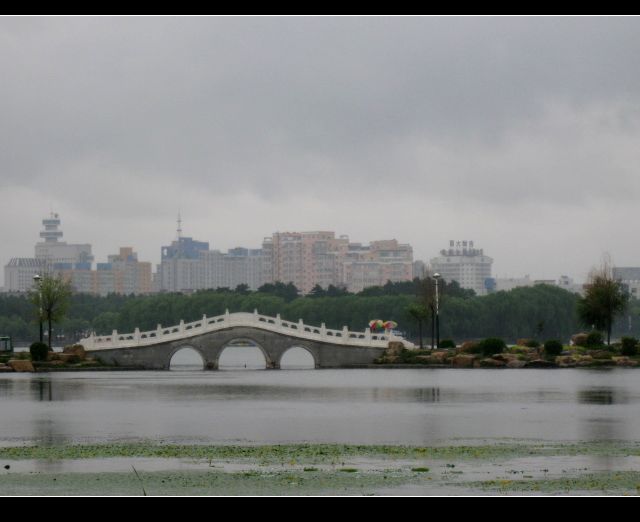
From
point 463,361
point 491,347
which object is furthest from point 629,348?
point 463,361

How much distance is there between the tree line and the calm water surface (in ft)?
158

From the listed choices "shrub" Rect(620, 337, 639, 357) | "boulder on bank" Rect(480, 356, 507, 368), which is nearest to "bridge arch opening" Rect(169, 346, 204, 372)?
"boulder on bank" Rect(480, 356, 507, 368)

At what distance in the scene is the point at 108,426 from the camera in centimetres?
2820

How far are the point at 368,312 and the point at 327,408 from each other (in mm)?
93861

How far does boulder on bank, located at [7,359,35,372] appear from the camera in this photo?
60250 millimetres

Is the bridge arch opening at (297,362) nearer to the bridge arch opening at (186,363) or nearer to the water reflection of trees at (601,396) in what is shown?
the bridge arch opening at (186,363)

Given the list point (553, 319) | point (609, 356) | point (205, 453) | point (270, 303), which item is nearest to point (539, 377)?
point (609, 356)

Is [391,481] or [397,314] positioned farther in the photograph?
[397,314]

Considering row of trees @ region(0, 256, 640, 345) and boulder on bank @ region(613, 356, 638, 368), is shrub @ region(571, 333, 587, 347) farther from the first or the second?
row of trees @ region(0, 256, 640, 345)

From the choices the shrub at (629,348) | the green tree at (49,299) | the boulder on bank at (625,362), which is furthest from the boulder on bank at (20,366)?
the shrub at (629,348)

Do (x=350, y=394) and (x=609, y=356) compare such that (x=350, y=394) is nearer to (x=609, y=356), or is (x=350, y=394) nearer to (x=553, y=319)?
(x=609, y=356)

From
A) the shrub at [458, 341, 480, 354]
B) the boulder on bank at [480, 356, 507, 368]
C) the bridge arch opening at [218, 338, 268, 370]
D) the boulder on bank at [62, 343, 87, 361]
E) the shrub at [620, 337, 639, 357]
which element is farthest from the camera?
the bridge arch opening at [218, 338, 268, 370]

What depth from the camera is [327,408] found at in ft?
112
